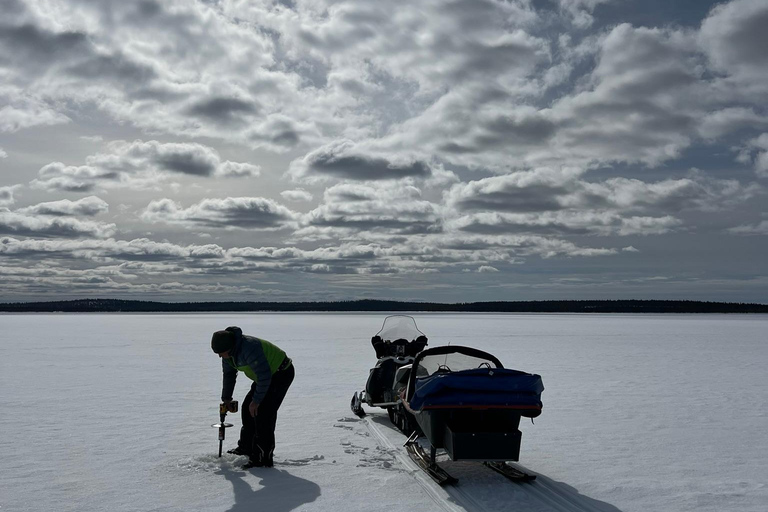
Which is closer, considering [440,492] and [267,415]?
[440,492]

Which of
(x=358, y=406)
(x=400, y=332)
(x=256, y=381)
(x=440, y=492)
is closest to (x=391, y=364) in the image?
(x=358, y=406)

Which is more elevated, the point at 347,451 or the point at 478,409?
the point at 478,409

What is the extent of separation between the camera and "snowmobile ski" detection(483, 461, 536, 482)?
5.95m

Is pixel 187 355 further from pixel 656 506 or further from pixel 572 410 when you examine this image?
pixel 656 506

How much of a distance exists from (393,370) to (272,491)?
351 cm

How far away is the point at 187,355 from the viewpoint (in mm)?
20547

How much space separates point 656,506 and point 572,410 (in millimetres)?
4811

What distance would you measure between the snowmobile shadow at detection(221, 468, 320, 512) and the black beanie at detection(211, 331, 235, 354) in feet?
4.03

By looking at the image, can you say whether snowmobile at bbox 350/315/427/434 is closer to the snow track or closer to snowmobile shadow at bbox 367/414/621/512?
the snow track

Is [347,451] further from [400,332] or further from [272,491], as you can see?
[400,332]

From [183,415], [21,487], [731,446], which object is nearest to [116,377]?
[183,415]

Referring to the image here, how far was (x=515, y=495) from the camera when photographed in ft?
18.2

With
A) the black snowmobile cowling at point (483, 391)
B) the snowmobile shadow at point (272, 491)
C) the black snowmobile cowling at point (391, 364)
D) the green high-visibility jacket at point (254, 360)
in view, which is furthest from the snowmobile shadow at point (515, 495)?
the black snowmobile cowling at point (391, 364)

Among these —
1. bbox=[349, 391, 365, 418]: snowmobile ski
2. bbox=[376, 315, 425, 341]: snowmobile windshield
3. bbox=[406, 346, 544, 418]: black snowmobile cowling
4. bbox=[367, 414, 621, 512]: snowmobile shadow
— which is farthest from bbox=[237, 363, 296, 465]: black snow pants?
bbox=[376, 315, 425, 341]: snowmobile windshield
